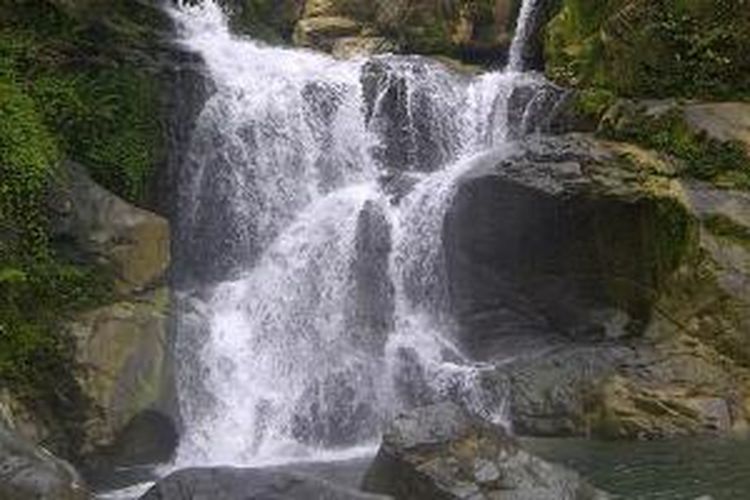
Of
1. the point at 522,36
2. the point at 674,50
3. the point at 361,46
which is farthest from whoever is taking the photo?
the point at 361,46

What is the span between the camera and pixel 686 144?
19.7m

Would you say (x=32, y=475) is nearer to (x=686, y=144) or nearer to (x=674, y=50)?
(x=686, y=144)

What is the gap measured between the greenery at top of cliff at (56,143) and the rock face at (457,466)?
502cm

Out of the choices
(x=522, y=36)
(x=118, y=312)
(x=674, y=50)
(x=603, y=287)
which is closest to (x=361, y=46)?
(x=522, y=36)

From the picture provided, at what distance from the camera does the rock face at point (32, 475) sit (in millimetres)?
11250

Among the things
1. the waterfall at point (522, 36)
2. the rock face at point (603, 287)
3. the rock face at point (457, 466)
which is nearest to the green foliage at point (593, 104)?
the rock face at point (603, 287)

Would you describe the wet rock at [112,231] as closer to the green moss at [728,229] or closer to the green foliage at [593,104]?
the green foliage at [593,104]

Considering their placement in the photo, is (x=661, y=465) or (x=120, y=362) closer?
(x=661, y=465)

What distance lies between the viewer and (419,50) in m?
27.8

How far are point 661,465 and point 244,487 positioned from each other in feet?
18.6

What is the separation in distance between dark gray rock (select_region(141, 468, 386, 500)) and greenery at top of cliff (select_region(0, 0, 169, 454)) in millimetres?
4583

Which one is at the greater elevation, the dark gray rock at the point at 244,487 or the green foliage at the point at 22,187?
the green foliage at the point at 22,187

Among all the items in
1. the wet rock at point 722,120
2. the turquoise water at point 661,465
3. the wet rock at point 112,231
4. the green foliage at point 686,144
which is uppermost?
the wet rock at point 722,120

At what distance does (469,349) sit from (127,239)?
5440 mm
